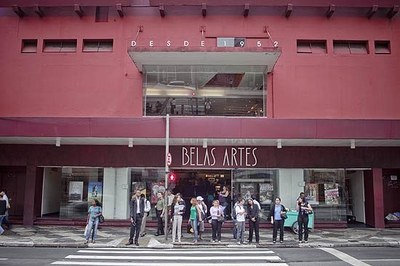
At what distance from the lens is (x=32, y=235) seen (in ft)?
54.9

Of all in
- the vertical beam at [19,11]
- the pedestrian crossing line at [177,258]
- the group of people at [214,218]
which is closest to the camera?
the pedestrian crossing line at [177,258]

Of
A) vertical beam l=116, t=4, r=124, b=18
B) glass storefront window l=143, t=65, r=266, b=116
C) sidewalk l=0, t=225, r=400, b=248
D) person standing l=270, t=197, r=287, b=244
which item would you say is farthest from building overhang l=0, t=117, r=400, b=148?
vertical beam l=116, t=4, r=124, b=18

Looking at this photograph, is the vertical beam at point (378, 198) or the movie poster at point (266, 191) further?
the movie poster at point (266, 191)

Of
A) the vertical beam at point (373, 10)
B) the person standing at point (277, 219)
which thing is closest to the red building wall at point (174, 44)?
the vertical beam at point (373, 10)

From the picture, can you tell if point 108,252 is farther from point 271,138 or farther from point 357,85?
point 357,85

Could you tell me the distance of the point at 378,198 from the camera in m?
19.9

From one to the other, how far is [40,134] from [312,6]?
14574 mm

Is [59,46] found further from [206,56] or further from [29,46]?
[206,56]

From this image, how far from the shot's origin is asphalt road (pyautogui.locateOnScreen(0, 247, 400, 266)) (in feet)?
37.4

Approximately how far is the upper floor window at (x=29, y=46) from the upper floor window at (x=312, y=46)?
13.7 m

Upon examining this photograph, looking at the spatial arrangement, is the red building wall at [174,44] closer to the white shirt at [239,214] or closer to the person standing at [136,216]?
the person standing at [136,216]

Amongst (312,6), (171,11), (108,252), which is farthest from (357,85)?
(108,252)

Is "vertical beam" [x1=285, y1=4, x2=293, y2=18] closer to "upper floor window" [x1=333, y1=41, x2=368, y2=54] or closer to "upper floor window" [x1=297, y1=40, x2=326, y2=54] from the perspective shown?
"upper floor window" [x1=297, y1=40, x2=326, y2=54]

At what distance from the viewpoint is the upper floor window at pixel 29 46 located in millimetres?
21125
